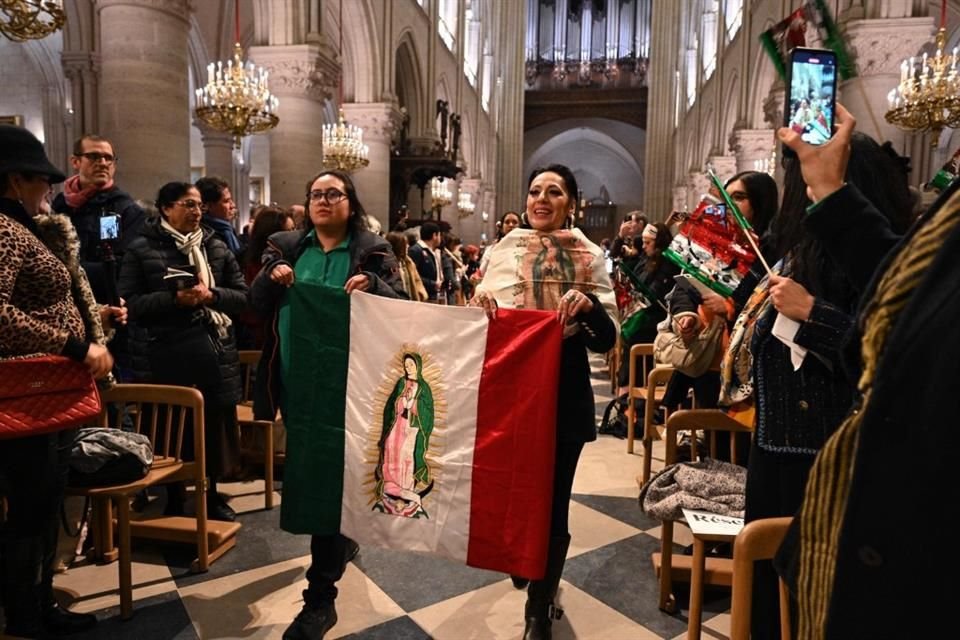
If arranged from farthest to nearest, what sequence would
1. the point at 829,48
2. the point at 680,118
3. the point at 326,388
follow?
the point at 680,118 → the point at 326,388 → the point at 829,48

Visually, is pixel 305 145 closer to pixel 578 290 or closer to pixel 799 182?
pixel 578 290

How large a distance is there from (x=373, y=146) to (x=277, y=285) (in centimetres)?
1116

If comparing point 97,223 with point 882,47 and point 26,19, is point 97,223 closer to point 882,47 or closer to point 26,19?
point 26,19

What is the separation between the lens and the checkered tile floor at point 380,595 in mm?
2469

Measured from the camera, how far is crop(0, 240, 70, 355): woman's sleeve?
1.96 m

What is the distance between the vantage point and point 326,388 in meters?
2.44

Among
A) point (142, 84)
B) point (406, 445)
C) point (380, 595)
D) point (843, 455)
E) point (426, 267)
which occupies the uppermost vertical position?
point (142, 84)

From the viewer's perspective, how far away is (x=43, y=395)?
2051 mm

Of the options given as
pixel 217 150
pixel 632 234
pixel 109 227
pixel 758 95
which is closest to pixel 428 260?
pixel 632 234

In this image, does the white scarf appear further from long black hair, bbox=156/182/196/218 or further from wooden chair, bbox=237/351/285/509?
wooden chair, bbox=237/351/285/509

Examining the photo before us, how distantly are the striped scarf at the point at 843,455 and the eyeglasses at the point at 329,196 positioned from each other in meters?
1.99

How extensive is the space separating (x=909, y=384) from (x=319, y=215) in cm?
214

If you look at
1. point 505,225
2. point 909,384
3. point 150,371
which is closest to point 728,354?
point 909,384

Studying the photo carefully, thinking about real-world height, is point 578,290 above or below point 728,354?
above
